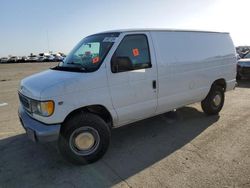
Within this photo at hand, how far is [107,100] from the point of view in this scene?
3.80 meters

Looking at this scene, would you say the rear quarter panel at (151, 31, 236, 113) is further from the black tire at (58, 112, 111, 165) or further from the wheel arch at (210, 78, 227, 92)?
the black tire at (58, 112, 111, 165)

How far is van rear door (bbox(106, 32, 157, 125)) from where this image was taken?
3.84m

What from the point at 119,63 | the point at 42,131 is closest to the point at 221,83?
the point at 119,63

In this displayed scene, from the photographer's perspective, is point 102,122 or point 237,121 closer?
point 102,122

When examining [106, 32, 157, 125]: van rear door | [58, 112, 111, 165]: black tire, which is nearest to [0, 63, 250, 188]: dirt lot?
[58, 112, 111, 165]: black tire

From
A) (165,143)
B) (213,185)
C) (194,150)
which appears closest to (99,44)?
(165,143)

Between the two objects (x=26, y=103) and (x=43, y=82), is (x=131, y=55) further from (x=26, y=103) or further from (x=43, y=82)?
(x=26, y=103)

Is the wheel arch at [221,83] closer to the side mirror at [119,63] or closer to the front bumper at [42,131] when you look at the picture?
the side mirror at [119,63]

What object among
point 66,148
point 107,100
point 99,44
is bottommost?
point 66,148

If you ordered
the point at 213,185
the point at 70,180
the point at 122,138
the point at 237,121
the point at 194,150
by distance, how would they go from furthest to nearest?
the point at 237,121 → the point at 122,138 → the point at 194,150 → the point at 70,180 → the point at 213,185

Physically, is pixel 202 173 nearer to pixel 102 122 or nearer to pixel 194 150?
pixel 194 150

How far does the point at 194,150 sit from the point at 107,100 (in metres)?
1.77

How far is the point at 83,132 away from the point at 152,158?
1.22 meters

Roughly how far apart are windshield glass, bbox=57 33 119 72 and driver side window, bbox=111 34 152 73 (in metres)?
0.19
